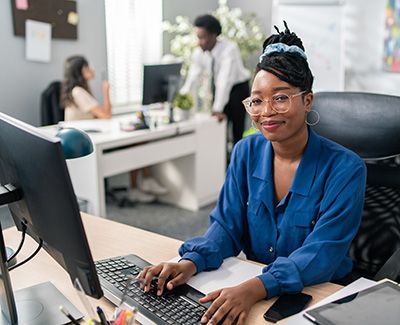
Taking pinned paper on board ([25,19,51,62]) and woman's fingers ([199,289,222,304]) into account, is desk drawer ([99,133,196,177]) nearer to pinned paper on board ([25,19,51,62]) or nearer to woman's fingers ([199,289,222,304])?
pinned paper on board ([25,19,51,62])

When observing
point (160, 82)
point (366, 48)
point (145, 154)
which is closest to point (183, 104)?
point (160, 82)

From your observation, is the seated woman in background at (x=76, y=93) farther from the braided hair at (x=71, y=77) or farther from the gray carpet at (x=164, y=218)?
the gray carpet at (x=164, y=218)

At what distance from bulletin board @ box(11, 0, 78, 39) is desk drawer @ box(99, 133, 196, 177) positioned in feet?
4.29

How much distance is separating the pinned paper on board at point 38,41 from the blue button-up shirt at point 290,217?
8.96 feet

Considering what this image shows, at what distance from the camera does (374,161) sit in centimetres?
148

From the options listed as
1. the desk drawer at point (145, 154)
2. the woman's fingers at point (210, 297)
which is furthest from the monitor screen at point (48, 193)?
the desk drawer at point (145, 154)

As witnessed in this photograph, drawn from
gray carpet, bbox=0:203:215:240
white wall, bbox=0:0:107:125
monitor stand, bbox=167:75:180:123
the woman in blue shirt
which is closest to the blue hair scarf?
the woman in blue shirt

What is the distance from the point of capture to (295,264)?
3.62 ft

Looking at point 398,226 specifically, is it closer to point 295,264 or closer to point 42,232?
point 295,264

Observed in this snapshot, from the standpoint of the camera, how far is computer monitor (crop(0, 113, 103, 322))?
0.72 metres

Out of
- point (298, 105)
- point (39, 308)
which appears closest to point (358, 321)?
point (298, 105)

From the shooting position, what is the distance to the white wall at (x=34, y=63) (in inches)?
136

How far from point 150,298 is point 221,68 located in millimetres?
3234

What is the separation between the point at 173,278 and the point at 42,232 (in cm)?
35
